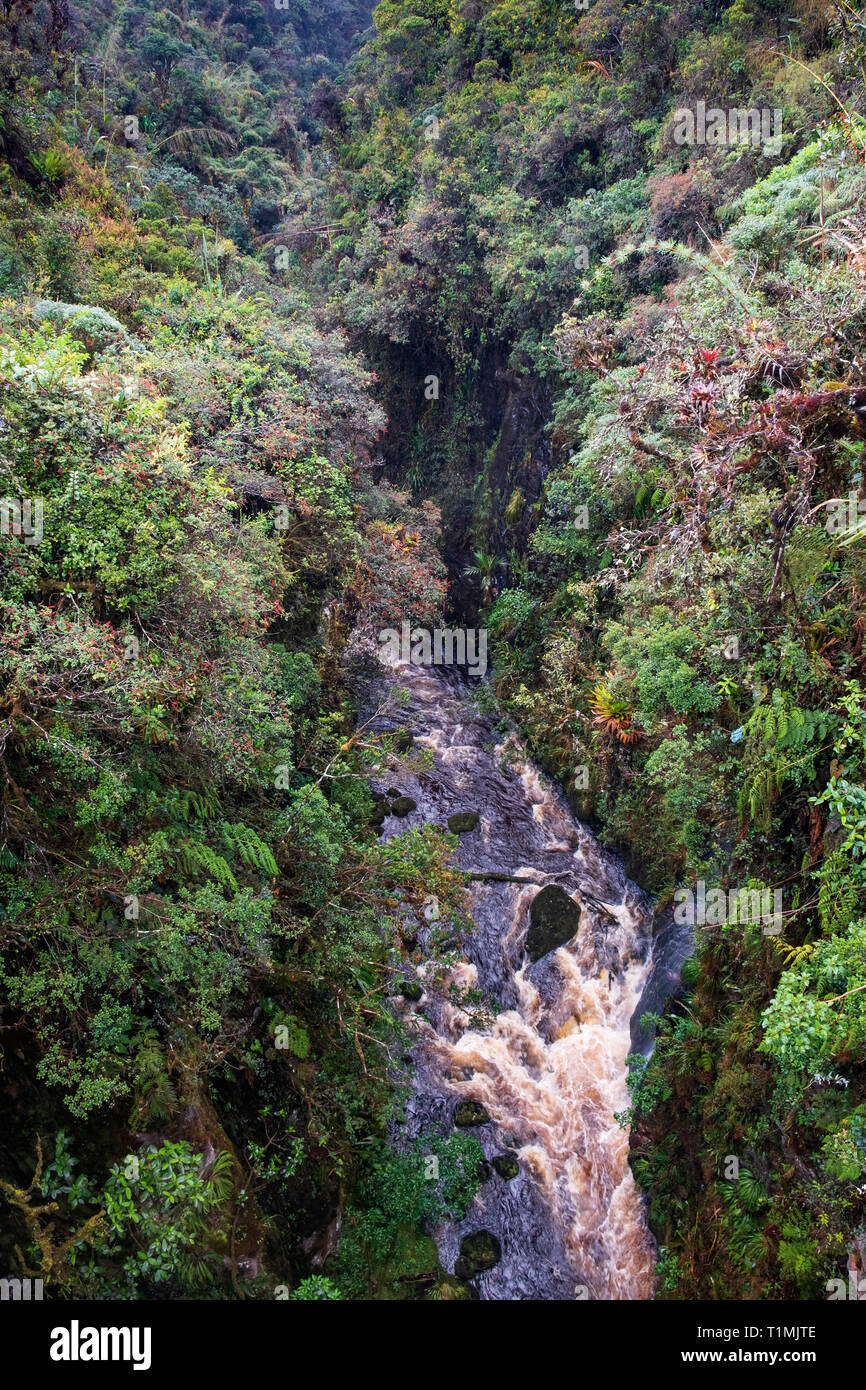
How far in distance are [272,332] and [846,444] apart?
33.4ft

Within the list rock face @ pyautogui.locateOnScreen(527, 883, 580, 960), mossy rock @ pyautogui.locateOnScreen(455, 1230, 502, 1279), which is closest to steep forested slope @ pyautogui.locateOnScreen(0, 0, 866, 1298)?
mossy rock @ pyautogui.locateOnScreen(455, 1230, 502, 1279)

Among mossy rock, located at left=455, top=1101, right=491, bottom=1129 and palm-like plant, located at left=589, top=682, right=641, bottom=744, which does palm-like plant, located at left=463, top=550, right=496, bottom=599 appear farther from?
mossy rock, located at left=455, top=1101, right=491, bottom=1129

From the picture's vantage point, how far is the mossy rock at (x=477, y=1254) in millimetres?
8016

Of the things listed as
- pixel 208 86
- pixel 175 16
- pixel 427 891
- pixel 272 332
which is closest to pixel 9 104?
pixel 272 332

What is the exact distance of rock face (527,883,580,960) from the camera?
418 inches

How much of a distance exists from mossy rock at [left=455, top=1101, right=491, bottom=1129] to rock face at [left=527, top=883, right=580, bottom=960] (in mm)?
2134

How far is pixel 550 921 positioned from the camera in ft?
35.6

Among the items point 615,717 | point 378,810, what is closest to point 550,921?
point 615,717

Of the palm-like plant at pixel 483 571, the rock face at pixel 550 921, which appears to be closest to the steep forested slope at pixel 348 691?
the rock face at pixel 550 921

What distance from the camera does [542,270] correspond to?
51.8ft

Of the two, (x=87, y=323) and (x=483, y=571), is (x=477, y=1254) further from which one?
(x=483, y=571)

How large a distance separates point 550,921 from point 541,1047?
5.74ft

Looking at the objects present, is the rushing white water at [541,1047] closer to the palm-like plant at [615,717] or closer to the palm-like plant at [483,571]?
the palm-like plant at [615,717]

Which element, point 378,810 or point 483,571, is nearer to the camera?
point 378,810
